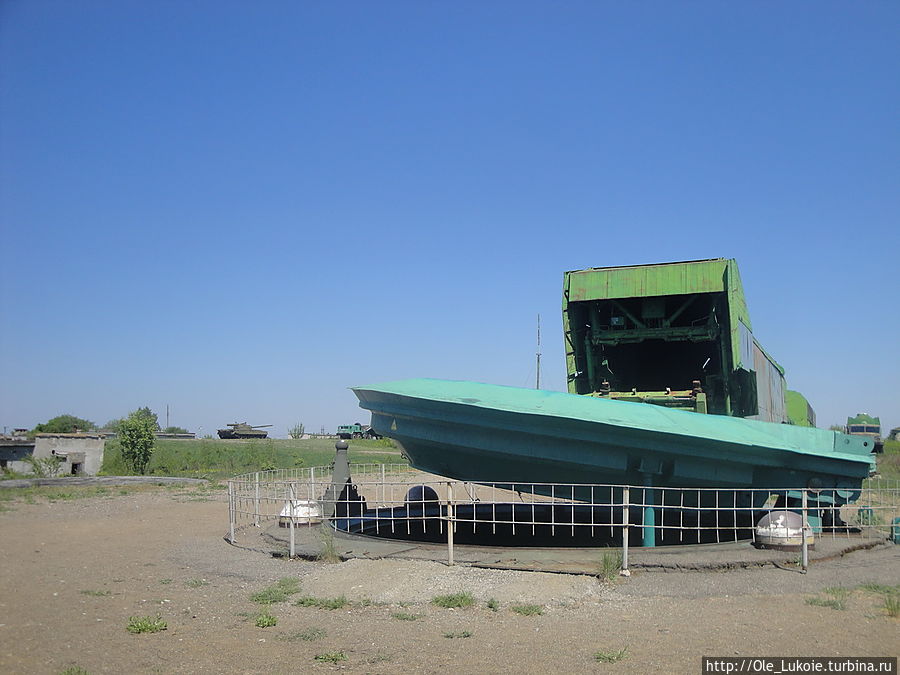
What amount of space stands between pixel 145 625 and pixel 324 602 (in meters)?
1.69

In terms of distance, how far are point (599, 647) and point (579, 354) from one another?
25.7 feet

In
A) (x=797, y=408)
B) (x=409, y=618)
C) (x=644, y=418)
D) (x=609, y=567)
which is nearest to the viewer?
(x=409, y=618)

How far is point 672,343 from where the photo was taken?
47.2 ft

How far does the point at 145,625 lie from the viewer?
6707mm

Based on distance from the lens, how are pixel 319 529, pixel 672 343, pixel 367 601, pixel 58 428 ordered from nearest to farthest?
1. pixel 367 601
2. pixel 319 529
3. pixel 672 343
4. pixel 58 428

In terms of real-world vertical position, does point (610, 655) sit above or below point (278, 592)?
above

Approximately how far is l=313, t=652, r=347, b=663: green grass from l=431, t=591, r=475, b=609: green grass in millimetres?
1885

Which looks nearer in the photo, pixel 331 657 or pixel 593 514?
pixel 331 657

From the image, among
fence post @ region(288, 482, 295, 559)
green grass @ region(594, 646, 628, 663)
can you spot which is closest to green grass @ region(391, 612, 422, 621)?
green grass @ region(594, 646, 628, 663)

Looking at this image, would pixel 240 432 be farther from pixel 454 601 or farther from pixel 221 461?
pixel 454 601

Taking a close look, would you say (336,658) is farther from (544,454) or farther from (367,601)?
(544,454)

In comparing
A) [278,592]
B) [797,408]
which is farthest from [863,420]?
[278,592]

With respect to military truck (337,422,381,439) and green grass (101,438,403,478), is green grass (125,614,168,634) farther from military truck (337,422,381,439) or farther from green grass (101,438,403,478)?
military truck (337,422,381,439)

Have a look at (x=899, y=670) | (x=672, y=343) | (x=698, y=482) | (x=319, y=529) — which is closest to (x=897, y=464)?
(x=672, y=343)
